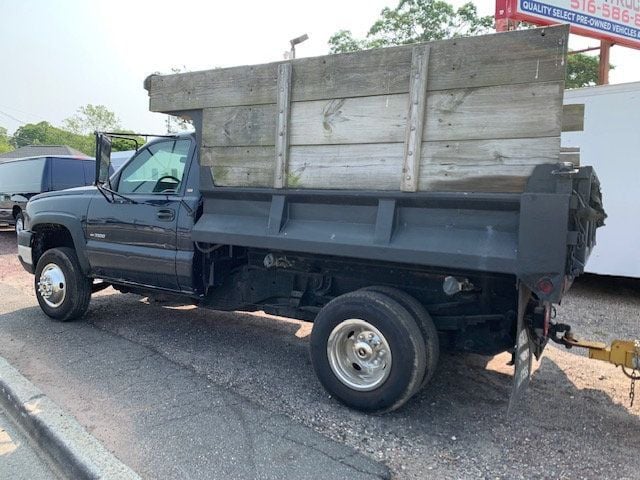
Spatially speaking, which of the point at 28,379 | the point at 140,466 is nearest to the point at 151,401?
the point at 140,466

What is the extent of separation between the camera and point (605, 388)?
4.12 metres

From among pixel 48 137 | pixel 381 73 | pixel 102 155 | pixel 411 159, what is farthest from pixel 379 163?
pixel 48 137

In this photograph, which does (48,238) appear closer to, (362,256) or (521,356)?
(362,256)

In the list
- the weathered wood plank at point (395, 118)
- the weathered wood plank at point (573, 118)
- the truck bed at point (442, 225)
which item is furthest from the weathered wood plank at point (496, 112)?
the weathered wood plank at point (573, 118)

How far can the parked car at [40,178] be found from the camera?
11430 mm

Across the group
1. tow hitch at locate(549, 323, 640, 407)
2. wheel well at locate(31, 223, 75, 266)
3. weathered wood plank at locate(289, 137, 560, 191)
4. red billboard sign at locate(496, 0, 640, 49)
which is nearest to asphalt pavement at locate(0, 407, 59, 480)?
weathered wood plank at locate(289, 137, 560, 191)

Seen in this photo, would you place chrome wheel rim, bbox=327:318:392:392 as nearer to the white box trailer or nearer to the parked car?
the white box trailer

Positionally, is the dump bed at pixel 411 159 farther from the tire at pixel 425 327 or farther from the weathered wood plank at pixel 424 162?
the tire at pixel 425 327

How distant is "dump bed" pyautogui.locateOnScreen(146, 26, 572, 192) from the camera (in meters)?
2.98

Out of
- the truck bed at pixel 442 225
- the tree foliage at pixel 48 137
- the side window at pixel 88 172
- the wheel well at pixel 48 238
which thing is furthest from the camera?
the tree foliage at pixel 48 137

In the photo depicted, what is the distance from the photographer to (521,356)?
3234 mm

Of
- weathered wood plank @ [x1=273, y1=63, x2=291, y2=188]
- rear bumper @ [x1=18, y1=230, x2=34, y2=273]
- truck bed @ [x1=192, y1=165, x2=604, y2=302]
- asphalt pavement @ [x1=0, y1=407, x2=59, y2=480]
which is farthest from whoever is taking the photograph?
rear bumper @ [x1=18, y1=230, x2=34, y2=273]

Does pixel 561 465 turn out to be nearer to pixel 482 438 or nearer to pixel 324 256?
pixel 482 438

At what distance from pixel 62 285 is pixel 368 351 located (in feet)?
12.6
